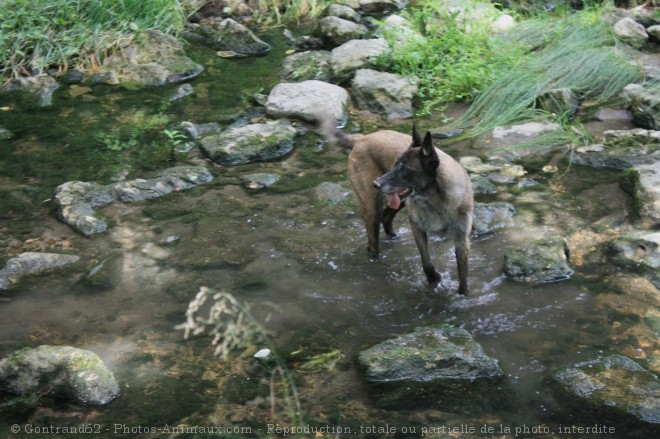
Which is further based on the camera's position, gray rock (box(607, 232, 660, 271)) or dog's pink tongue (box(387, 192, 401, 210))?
gray rock (box(607, 232, 660, 271))

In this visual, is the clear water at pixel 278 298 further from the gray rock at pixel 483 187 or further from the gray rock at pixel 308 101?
the gray rock at pixel 308 101

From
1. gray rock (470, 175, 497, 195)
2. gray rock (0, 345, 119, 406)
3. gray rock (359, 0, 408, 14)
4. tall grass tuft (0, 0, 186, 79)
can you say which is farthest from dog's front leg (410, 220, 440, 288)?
gray rock (359, 0, 408, 14)

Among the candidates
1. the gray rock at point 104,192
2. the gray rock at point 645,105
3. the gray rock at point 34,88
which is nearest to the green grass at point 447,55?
the gray rock at point 645,105

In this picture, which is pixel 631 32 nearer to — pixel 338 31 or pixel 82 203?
pixel 338 31

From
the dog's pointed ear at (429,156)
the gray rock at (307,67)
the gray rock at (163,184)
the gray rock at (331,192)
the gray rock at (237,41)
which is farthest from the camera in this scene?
the gray rock at (237,41)

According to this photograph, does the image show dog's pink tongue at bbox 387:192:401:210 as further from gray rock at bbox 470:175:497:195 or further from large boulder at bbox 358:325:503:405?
gray rock at bbox 470:175:497:195

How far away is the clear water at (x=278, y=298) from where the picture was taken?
4.58m

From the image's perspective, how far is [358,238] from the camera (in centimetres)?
676

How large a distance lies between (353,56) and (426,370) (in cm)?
614

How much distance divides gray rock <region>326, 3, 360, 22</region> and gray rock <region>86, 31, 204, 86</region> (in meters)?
2.65

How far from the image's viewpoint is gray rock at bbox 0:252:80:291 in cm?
→ 619

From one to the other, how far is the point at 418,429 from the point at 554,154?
4.37m

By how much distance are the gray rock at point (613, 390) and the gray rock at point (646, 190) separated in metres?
2.07

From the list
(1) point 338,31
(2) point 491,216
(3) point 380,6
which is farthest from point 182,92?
(2) point 491,216
